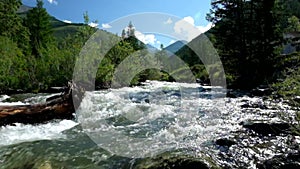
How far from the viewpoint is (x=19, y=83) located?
82.0ft

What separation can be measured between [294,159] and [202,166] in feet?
6.68

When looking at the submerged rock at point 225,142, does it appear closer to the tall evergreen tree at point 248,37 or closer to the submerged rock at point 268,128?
the submerged rock at point 268,128

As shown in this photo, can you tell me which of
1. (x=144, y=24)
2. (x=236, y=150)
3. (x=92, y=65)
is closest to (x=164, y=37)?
(x=144, y=24)

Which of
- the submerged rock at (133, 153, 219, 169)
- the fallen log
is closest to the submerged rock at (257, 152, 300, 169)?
the submerged rock at (133, 153, 219, 169)

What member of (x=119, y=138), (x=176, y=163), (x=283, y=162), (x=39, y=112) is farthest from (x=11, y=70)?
(x=283, y=162)

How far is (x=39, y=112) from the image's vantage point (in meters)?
10.0

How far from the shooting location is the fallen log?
374 inches

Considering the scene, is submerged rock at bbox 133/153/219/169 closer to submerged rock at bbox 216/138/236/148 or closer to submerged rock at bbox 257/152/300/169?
submerged rock at bbox 257/152/300/169

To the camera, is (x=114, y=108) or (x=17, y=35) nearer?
Answer: (x=114, y=108)

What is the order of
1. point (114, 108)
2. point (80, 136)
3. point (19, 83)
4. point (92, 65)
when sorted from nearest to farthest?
point (80, 136), point (114, 108), point (19, 83), point (92, 65)

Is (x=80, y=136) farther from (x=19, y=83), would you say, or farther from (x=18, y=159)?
(x=19, y=83)

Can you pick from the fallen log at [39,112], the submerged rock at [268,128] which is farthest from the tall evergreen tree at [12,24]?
the submerged rock at [268,128]

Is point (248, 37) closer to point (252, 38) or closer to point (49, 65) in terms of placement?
point (252, 38)

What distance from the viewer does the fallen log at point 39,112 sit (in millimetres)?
9490
